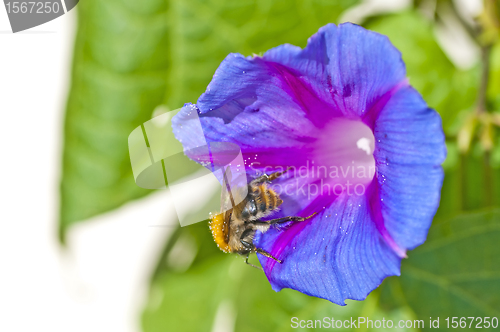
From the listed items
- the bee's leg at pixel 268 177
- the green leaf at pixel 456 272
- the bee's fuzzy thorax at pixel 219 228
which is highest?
the bee's leg at pixel 268 177

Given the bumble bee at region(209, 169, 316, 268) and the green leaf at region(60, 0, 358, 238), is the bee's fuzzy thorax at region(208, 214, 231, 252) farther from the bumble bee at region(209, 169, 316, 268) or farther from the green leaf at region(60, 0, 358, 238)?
the green leaf at region(60, 0, 358, 238)

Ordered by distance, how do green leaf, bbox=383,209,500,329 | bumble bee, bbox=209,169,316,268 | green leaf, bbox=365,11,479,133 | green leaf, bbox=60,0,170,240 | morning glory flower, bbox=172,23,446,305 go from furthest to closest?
green leaf, bbox=365,11,479,133 → green leaf, bbox=383,209,500,329 → green leaf, bbox=60,0,170,240 → bumble bee, bbox=209,169,316,268 → morning glory flower, bbox=172,23,446,305

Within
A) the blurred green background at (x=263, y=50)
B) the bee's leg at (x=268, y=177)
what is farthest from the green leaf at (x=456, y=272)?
the bee's leg at (x=268, y=177)

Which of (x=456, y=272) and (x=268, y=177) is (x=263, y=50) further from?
(x=456, y=272)

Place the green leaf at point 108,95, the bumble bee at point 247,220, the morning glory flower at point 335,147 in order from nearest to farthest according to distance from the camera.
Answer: the morning glory flower at point 335,147 < the bumble bee at point 247,220 < the green leaf at point 108,95

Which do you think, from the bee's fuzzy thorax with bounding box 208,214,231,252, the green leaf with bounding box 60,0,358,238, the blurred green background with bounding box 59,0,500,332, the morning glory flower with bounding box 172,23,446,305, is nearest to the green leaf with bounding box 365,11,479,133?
the blurred green background with bounding box 59,0,500,332

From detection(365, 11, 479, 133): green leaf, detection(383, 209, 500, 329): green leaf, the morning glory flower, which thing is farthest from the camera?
detection(365, 11, 479, 133): green leaf

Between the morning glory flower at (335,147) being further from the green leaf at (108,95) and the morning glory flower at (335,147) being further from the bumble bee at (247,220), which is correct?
the green leaf at (108,95)

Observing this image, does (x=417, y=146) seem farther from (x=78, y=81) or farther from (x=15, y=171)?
(x=15, y=171)
